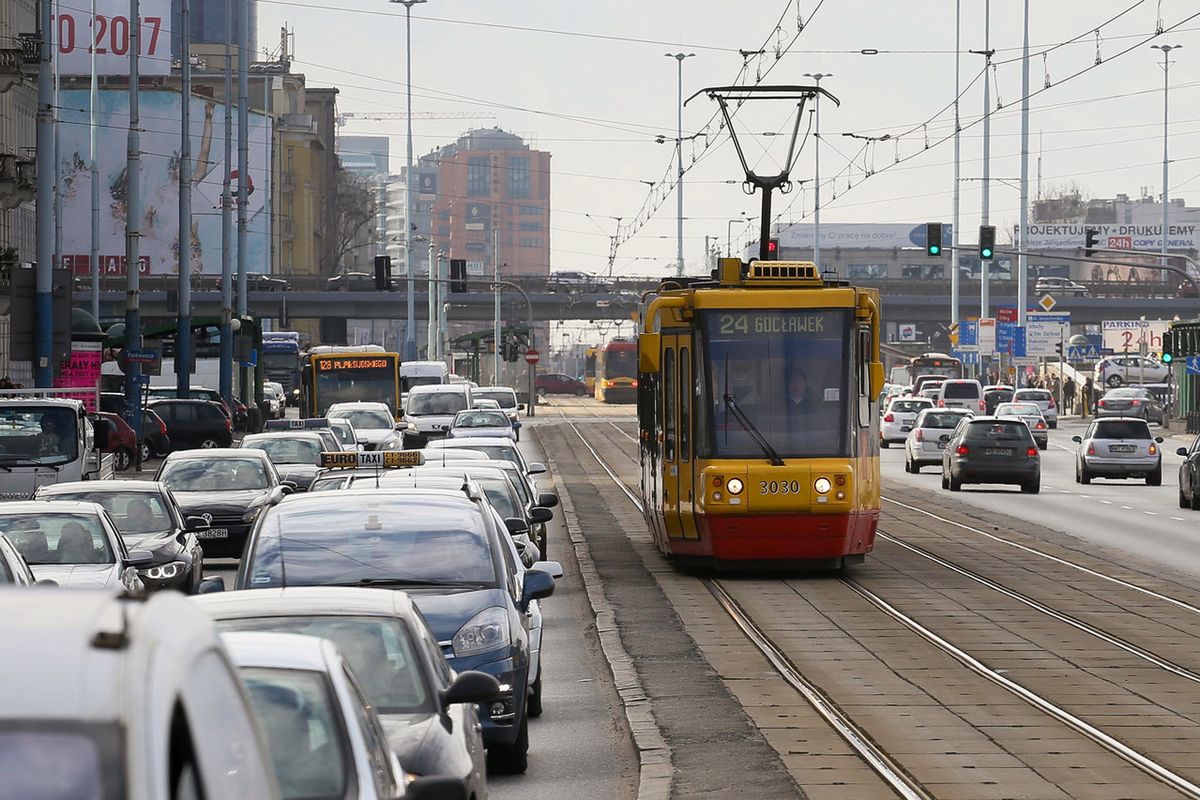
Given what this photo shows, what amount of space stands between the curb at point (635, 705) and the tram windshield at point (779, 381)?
83.5 inches

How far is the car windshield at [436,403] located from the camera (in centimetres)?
5388

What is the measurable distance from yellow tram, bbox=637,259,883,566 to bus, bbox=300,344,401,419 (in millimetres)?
37648

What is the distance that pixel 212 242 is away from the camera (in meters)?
113

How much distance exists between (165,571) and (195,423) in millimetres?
37495

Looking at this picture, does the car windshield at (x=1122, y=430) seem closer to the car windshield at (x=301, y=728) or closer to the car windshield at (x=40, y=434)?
the car windshield at (x=40, y=434)

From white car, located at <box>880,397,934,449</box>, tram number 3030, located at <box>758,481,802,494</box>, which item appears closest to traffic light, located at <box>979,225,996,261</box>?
white car, located at <box>880,397,934,449</box>

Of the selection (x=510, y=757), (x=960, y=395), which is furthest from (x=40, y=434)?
(x=960, y=395)

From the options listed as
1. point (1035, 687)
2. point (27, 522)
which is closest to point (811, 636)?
point (1035, 687)

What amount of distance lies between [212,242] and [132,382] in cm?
6891

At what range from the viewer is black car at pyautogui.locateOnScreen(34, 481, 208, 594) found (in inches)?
757

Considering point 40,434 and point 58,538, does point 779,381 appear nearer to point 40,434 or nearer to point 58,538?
point 58,538

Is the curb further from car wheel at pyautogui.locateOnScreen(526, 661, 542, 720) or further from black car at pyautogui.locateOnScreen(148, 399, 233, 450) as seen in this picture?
black car at pyautogui.locateOnScreen(148, 399, 233, 450)

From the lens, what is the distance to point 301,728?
558 centimetres

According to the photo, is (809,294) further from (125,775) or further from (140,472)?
(140,472)
